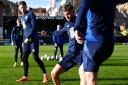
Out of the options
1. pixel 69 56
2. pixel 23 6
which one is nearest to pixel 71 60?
pixel 69 56

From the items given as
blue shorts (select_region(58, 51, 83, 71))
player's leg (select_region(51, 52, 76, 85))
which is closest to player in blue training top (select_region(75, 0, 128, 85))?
player's leg (select_region(51, 52, 76, 85))

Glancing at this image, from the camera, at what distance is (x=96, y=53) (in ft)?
23.4

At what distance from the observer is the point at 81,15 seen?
6934 millimetres

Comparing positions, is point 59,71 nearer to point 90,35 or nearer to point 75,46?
point 75,46

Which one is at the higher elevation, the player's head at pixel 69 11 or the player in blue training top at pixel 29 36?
the player's head at pixel 69 11

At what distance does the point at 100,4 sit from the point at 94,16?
8.7 inches

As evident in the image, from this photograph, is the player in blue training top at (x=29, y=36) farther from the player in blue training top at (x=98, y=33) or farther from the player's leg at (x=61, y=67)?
the player in blue training top at (x=98, y=33)

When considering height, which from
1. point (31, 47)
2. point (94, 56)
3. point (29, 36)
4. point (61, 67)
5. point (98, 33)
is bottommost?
point (31, 47)

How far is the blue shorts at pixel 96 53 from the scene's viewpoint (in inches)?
279

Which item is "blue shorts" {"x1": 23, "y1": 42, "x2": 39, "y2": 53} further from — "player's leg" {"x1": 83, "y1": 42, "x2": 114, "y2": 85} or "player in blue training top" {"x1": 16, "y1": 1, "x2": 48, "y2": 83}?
"player's leg" {"x1": 83, "y1": 42, "x2": 114, "y2": 85}

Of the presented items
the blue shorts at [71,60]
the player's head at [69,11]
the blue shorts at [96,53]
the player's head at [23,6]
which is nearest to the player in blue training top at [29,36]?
the player's head at [23,6]

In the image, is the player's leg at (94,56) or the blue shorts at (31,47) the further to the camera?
the blue shorts at (31,47)

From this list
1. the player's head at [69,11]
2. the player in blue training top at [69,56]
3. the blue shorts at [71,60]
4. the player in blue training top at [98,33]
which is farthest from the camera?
the blue shorts at [71,60]

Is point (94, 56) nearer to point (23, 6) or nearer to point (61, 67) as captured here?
point (61, 67)
